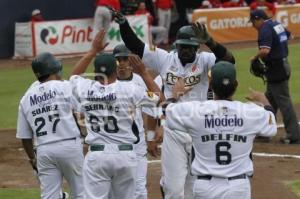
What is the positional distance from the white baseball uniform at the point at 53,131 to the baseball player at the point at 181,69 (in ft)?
3.23

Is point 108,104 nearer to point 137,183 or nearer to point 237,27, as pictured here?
point 137,183

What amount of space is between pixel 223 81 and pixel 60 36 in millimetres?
17891

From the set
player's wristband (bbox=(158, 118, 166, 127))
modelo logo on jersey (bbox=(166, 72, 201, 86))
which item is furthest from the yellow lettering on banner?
modelo logo on jersey (bbox=(166, 72, 201, 86))

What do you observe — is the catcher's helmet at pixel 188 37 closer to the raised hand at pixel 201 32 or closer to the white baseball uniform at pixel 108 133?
the raised hand at pixel 201 32

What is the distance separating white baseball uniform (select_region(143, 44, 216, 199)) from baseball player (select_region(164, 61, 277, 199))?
1719 mm

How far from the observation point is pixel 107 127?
7531mm

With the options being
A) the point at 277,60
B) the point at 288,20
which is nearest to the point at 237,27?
the point at 288,20

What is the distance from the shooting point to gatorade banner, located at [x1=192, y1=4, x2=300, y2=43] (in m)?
26.3

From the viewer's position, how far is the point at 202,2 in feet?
94.5

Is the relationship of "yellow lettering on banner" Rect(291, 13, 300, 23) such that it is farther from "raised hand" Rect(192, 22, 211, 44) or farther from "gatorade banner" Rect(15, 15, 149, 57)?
"raised hand" Rect(192, 22, 211, 44)

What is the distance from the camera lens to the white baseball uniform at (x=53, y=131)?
7.92 m

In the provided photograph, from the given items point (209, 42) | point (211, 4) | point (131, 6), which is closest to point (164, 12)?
point (131, 6)

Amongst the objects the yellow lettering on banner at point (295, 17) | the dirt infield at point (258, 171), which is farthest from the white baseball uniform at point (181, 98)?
the yellow lettering on banner at point (295, 17)

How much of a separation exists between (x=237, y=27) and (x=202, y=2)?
2396 mm
